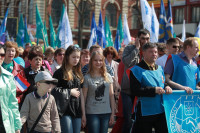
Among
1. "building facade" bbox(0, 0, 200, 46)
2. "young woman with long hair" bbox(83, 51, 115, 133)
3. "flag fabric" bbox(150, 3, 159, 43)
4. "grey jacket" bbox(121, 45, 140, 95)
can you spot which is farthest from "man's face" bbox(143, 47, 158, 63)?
Result: "building facade" bbox(0, 0, 200, 46)

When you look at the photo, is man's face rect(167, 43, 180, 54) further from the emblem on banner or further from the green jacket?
the green jacket

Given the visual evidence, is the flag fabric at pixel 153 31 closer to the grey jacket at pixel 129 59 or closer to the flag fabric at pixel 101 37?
the grey jacket at pixel 129 59

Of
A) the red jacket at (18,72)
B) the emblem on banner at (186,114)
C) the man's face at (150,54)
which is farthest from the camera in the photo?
the red jacket at (18,72)

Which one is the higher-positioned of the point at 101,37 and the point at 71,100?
the point at 101,37

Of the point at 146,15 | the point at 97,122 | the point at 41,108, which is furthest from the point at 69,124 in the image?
the point at 146,15

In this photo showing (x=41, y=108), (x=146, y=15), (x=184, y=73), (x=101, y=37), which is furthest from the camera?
(x=101, y=37)

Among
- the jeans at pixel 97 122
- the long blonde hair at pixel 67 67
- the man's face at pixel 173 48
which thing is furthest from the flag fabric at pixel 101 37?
the jeans at pixel 97 122

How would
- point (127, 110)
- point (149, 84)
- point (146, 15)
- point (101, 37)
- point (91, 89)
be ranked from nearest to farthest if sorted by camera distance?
point (149, 84) → point (91, 89) → point (127, 110) → point (146, 15) → point (101, 37)

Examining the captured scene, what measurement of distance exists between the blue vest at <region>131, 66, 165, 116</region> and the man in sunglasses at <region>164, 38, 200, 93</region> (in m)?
0.44

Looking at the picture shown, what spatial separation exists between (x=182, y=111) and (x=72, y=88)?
171 cm

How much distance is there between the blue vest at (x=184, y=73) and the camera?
576 cm

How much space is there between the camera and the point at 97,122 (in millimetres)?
5570

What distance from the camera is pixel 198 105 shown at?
5.62 m

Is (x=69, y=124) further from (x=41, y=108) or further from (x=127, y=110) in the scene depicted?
(x=127, y=110)
